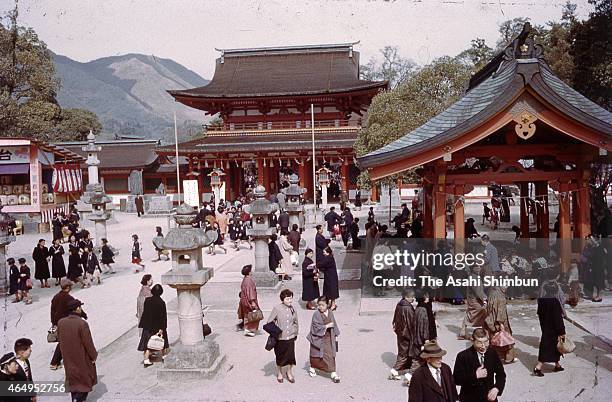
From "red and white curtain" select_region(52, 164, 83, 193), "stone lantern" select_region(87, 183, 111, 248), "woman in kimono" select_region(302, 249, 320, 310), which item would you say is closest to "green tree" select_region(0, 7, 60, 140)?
"red and white curtain" select_region(52, 164, 83, 193)

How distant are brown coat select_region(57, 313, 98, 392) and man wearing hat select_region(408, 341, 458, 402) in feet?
13.9

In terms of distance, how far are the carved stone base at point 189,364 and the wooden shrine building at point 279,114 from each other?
26.6 m

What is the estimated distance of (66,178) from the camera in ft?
104

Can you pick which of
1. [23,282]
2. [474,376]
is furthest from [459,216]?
[23,282]

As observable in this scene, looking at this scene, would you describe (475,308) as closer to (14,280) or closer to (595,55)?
(14,280)

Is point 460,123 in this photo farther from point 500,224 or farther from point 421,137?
point 500,224

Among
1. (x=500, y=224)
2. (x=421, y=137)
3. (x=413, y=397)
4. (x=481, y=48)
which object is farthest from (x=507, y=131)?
(x=481, y=48)

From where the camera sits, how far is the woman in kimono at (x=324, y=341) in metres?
7.28

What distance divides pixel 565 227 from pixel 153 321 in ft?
28.4

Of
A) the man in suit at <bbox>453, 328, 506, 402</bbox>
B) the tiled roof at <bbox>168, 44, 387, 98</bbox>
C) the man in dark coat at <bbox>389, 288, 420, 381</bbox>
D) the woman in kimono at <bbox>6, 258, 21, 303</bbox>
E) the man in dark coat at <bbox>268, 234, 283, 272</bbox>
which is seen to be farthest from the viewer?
the tiled roof at <bbox>168, 44, 387, 98</bbox>

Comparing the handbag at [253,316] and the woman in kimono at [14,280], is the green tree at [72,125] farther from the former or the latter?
the handbag at [253,316]

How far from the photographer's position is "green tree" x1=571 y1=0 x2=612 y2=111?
1747 centimetres

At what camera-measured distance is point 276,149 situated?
115 ft

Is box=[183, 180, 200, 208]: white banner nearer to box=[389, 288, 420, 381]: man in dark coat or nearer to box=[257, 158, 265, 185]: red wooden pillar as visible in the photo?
box=[389, 288, 420, 381]: man in dark coat
